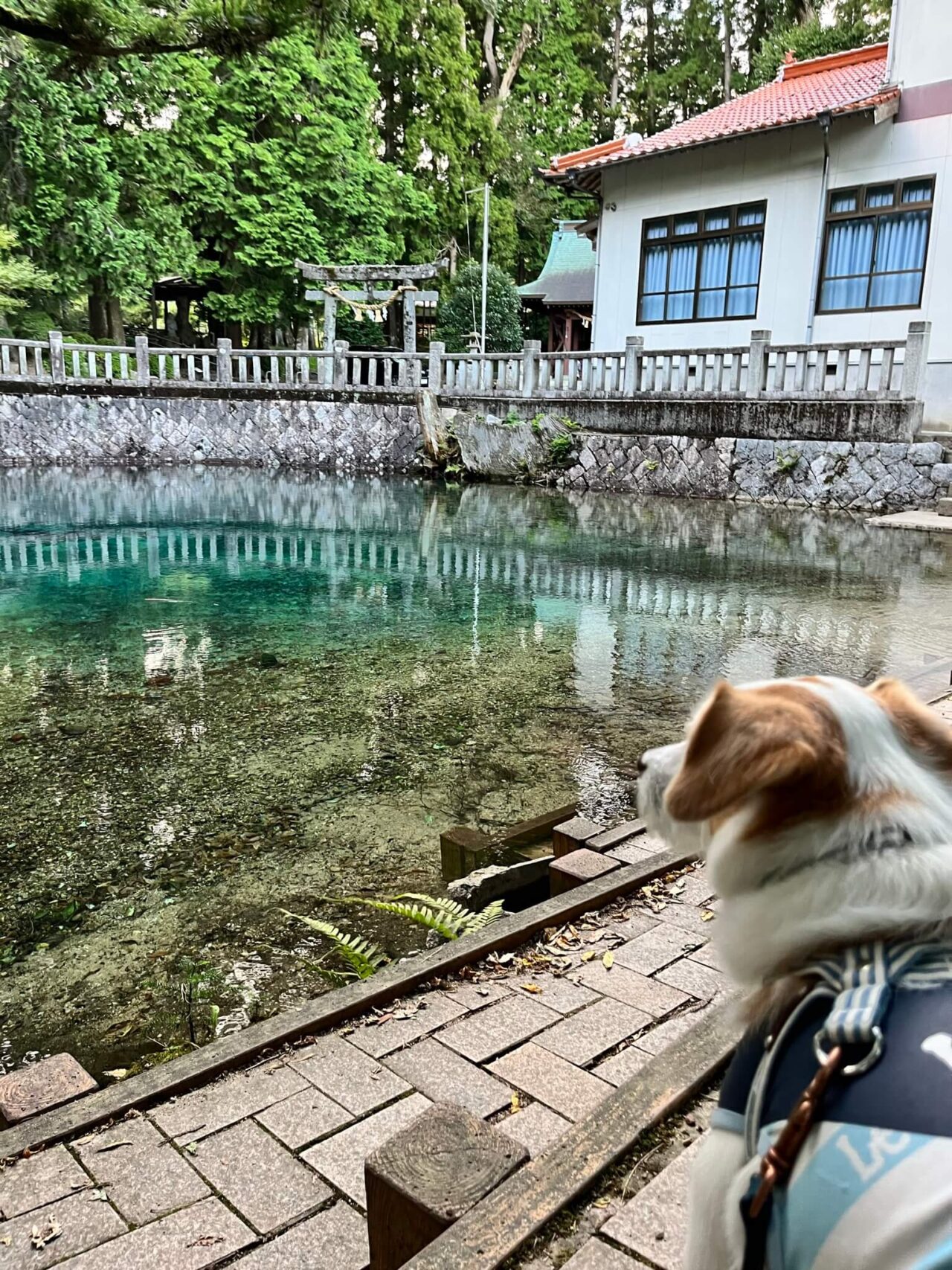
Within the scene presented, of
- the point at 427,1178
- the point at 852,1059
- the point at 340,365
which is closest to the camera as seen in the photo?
the point at 852,1059

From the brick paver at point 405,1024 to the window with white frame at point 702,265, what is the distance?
16900 millimetres

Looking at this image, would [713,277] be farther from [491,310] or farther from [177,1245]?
[177,1245]

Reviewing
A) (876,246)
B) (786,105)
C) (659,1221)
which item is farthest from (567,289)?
(659,1221)

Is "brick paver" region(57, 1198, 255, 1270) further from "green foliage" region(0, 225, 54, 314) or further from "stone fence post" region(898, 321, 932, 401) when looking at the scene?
"green foliage" region(0, 225, 54, 314)

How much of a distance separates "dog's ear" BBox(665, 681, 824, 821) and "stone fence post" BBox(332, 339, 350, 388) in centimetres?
2130

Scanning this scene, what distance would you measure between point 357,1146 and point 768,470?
14.9 meters

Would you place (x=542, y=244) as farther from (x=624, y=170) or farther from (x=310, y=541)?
(x=310, y=541)

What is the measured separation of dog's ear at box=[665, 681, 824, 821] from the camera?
1056 mm

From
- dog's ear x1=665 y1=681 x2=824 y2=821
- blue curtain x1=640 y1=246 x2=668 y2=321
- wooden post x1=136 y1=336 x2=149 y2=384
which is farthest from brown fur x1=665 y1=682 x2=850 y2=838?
wooden post x1=136 y1=336 x2=149 y2=384

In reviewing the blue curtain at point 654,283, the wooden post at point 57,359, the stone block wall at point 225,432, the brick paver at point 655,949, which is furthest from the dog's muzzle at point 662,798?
the wooden post at point 57,359

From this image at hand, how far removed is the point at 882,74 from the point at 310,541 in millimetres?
13717

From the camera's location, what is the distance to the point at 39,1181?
6.54 ft

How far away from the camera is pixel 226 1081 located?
2.34 metres

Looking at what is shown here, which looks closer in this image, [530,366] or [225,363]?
[530,366]
